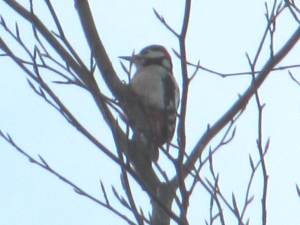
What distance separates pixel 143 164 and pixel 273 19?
1.15 metres

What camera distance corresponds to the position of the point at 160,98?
19.4 feet

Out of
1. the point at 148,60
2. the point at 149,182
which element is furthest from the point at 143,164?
the point at 148,60

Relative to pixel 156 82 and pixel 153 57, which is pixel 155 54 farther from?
pixel 156 82


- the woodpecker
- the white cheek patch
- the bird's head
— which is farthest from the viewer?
the white cheek patch

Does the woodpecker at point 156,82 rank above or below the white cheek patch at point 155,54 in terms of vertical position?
below

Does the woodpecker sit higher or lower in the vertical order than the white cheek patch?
lower

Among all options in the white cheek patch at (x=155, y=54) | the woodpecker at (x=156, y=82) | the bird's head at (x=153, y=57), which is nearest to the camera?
the woodpecker at (x=156, y=82)

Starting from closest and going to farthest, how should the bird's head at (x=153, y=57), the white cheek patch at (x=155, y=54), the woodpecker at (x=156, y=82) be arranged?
the woodpecker at (x=156, y=82), the bird's head at (x=153, y=57), the white cheek patch at (x=155, y=54)

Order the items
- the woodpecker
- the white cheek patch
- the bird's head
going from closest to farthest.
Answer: the woodpecker < the bird's head < the white cheek patch

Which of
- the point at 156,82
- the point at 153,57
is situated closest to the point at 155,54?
the point at 153,57

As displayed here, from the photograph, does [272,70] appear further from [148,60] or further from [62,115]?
[148,60]

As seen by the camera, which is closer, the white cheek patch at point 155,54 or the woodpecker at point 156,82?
the woodpecker at point 156,82

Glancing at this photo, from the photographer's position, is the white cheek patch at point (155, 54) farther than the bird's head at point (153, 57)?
Yes

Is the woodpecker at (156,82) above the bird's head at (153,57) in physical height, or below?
below
